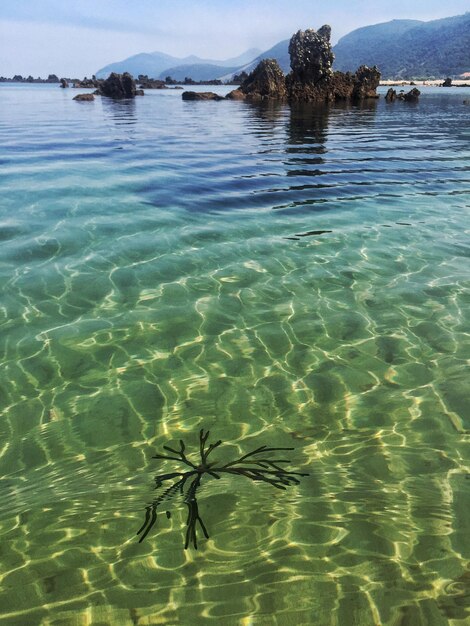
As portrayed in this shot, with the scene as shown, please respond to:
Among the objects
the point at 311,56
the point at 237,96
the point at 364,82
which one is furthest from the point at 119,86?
the point at 364,82

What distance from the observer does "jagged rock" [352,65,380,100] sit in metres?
74.6

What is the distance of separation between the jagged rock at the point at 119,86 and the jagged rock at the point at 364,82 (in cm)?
4678

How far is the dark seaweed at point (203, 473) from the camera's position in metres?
3.44

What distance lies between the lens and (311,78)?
7294 centimetres

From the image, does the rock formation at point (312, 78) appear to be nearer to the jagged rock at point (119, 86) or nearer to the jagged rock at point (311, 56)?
the jagged rock at point (311, 56)

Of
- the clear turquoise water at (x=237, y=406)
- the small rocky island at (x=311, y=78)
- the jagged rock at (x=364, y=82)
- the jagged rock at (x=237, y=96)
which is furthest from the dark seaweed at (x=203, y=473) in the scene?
the jagged rock at (x=237, y=96)

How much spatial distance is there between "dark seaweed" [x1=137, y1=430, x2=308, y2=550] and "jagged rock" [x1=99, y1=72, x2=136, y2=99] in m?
102

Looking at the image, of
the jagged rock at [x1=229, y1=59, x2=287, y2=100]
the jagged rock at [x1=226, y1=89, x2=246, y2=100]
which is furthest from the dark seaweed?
the jagged rock at [x1=226, y1=89, x2=246, y2=100]

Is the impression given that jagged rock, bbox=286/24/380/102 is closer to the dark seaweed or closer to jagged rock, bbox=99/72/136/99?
jagged rock, bbox=99/72/136/99

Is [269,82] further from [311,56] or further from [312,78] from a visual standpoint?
[311,56]

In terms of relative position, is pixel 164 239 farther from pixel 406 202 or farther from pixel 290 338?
pixel 406 202

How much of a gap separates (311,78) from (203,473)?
8210 centimetres

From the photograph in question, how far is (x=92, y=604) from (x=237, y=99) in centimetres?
8897

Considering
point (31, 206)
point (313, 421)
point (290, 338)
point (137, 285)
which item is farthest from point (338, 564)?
point (31, 206)
